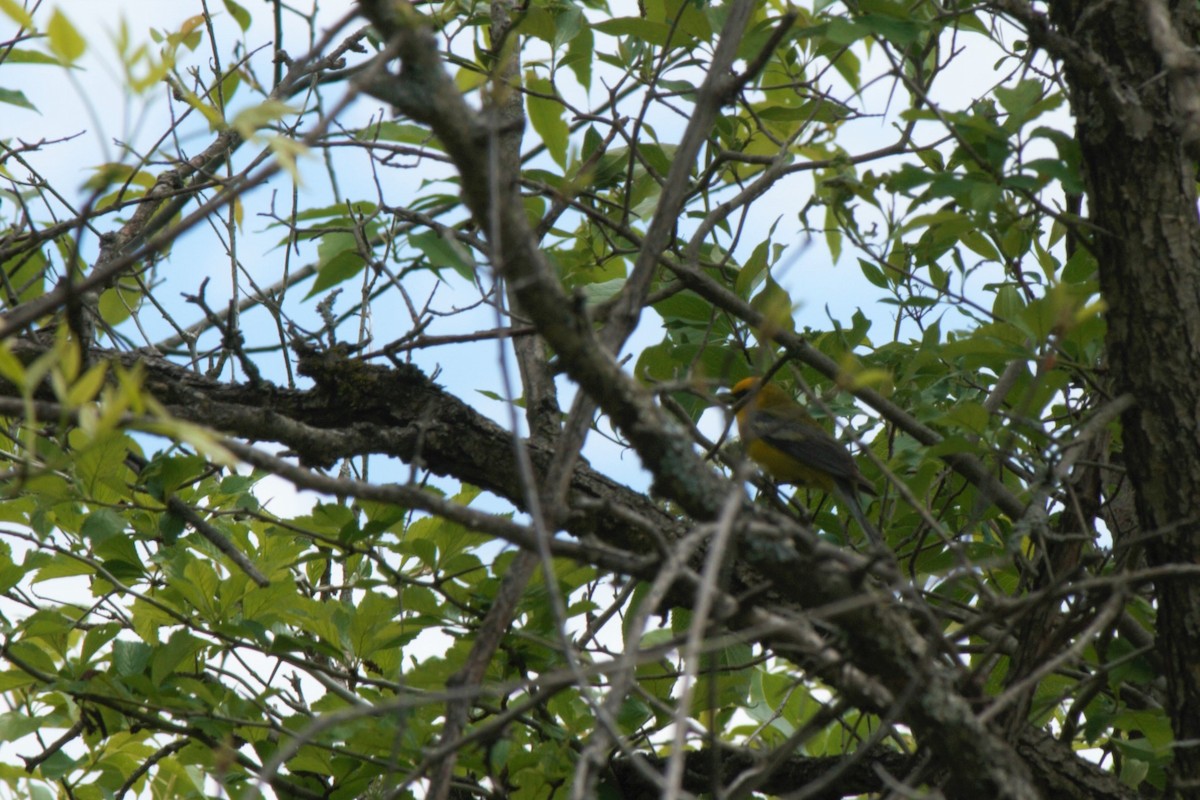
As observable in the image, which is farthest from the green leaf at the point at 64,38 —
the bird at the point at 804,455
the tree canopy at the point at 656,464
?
the bird at the point at 804,455

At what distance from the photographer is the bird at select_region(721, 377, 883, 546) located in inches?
170

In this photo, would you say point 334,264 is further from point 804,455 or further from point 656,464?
point 804,455

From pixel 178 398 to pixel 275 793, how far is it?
1.20 metres

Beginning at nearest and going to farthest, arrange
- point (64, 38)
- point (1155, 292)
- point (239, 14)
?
point (64, 38)
point (1155, 292)
point (239, 14)

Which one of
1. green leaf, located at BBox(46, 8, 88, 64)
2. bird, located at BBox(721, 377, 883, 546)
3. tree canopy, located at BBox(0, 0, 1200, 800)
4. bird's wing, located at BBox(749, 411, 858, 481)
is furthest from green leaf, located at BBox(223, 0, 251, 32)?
green leaf, located at BBox(46, 8, 88, 64)

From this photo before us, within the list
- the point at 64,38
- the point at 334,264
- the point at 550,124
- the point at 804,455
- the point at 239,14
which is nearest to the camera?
the point at 64,38

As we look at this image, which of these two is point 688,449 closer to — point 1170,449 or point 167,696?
point 1170,449

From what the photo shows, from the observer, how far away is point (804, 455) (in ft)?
19.6

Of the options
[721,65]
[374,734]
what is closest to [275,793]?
[374,734]

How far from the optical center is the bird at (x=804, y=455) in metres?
4.32

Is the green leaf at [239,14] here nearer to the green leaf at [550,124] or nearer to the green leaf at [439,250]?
the green leaf at [550,124]

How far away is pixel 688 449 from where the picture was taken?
187cm

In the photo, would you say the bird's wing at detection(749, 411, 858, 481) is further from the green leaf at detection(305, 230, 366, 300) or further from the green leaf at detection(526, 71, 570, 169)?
the green leaf at detection(305, 230, 366, 300)

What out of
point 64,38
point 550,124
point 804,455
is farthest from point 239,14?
point 804,455
